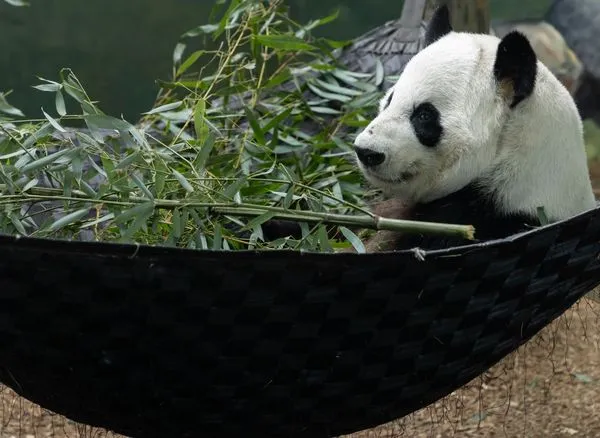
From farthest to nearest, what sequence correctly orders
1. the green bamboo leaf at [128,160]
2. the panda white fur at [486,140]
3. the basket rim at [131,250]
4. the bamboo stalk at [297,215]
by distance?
1. the panda white fur at [486,140]
2. the green bamboo leaf at [128,160]
3. the bamboo stalk at [297,215]
4. the basket rim at [131,250]

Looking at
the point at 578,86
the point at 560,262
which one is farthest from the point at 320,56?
the point at 578,86

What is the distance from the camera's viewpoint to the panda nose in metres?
1.67

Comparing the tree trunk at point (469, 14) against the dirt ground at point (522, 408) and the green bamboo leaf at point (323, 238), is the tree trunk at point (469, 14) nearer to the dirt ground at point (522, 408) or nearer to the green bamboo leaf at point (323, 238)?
the dirt ground at point (522, 408)

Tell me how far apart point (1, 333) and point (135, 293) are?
0.22m

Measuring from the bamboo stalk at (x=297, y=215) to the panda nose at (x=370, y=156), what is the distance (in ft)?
0.82

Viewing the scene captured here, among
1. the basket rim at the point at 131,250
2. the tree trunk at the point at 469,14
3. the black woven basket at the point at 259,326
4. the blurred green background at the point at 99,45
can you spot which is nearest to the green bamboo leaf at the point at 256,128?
the tree trunk at the point at 469,14

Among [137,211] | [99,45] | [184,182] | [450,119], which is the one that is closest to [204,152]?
[184,182]

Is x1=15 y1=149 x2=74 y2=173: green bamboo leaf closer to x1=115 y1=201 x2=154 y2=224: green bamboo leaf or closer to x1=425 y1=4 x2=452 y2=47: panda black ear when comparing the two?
x1=115 y1=201 x2=154 y2=224: green bamboo leaf

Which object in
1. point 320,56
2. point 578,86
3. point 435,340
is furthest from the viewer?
point 578,86

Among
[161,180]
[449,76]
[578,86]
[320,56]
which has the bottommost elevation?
[578,86]

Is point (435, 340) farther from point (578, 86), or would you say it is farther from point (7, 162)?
point (578, 86)

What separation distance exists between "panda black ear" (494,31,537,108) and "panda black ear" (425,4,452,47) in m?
0.23

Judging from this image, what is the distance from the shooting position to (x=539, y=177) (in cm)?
168

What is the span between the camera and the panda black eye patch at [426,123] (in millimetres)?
1703
